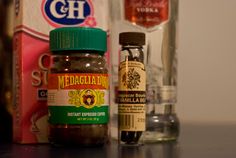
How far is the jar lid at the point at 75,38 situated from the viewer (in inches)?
23.2

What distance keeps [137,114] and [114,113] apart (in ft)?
0.30

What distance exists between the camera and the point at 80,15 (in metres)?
0.66

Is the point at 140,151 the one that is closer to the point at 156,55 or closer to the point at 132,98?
the point at 132,98

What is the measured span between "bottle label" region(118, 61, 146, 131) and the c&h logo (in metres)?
0.09

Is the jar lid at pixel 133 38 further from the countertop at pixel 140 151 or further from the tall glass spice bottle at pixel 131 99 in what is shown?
the countertop at pixel 140 151

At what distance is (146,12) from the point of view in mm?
680

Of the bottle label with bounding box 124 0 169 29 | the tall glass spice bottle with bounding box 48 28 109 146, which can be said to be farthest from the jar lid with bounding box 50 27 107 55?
the bottle label with bounding box 124 0 169 29

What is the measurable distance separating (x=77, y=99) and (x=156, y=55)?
17 cm

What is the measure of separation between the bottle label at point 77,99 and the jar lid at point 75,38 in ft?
0.11

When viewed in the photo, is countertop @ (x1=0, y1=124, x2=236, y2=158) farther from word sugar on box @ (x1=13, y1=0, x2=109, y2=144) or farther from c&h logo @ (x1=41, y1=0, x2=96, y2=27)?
c&h logo @ (x1=41, y1=0, x2=96, y2=27)

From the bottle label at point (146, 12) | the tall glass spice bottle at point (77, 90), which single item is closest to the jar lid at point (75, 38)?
the tall glass spice bottle at point (77, 90)

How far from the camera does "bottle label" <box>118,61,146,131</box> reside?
61 centimetres

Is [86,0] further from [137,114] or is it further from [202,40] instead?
[202,40]

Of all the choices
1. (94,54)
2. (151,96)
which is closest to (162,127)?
(151,96)
